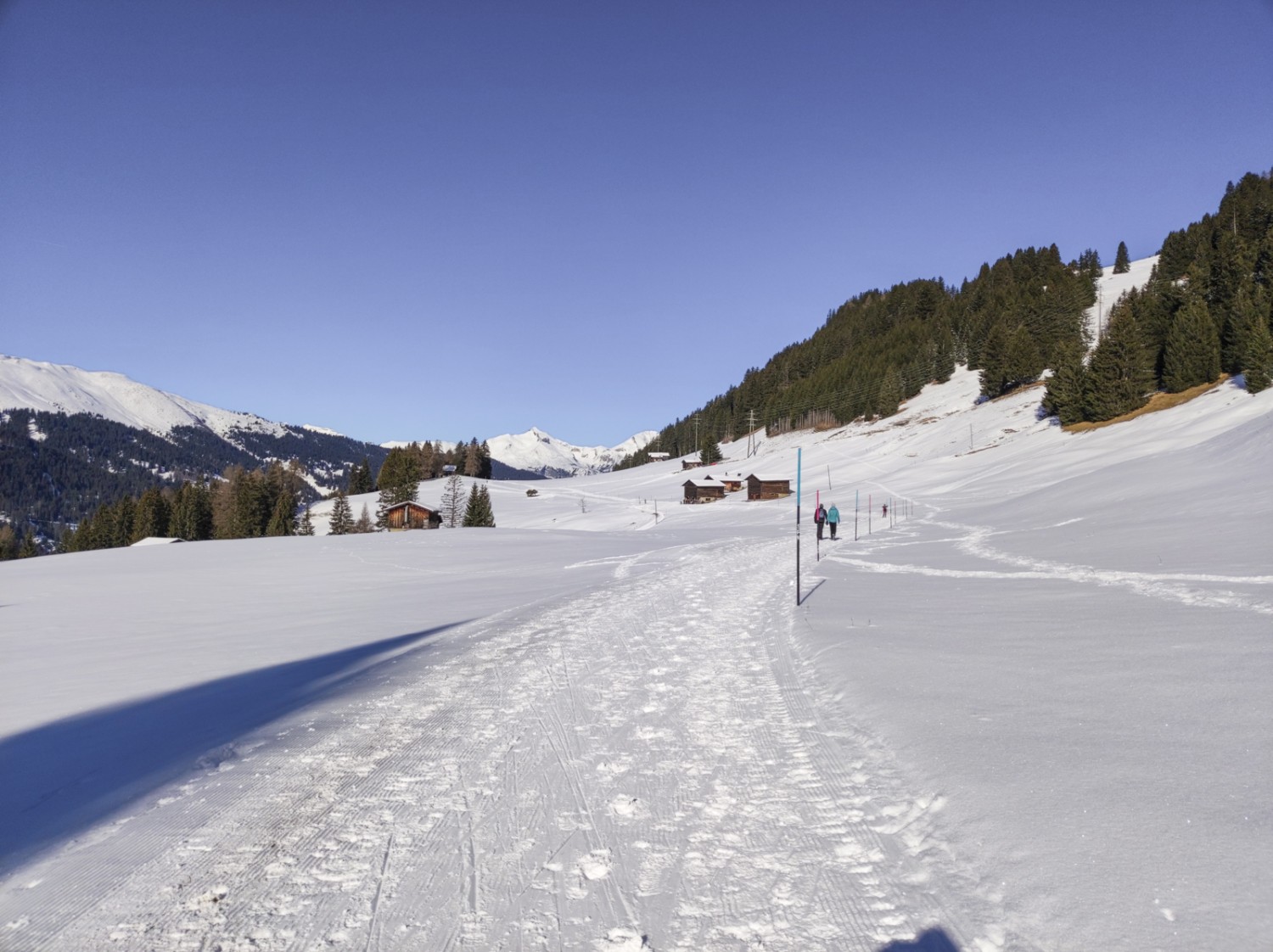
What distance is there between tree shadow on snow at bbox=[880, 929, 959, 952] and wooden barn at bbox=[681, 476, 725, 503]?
7867cm

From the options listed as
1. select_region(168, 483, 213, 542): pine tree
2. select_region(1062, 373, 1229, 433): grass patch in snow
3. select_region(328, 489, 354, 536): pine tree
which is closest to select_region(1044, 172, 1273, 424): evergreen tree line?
select_region(1062, 373, 1229, 433): grass patch in snow

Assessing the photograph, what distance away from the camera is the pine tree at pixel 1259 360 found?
139ft

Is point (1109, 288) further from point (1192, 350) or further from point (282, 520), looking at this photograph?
point (282, 520)

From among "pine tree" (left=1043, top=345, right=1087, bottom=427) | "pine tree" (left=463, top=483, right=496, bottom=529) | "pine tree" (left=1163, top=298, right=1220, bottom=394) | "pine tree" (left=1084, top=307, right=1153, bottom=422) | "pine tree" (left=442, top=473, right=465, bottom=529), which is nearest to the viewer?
"pine tree" (left=1163, top=298, right=1220, bottom=394)

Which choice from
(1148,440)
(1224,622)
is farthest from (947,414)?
(1224,622)

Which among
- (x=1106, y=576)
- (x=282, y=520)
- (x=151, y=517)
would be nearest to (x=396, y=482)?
(x=282, y=520)

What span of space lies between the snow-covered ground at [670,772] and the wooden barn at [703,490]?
67.1 metres

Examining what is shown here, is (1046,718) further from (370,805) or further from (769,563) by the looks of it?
(769,563)

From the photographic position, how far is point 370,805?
4.77m

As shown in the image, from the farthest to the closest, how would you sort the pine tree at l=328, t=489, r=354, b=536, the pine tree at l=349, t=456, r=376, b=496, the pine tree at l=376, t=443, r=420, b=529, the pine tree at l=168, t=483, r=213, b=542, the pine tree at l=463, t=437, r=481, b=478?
the pine tree at l=463, t=437, r=481, b=478 → the pine tree at l=349, t=456, r=376, b=496 → the pine tree at l=376, t=443, r=420, b=529 → the pine tree at l=328, t=489, r=354, b=536 → the pine tree at l=168, t=483, r=213, b=542

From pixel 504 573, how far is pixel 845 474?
190 ft

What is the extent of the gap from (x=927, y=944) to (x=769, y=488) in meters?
74.2

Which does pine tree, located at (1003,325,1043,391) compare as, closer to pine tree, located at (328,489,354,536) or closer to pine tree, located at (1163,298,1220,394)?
pine tree, located at (1163,298,1220,394)

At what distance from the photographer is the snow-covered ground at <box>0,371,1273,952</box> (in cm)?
346
